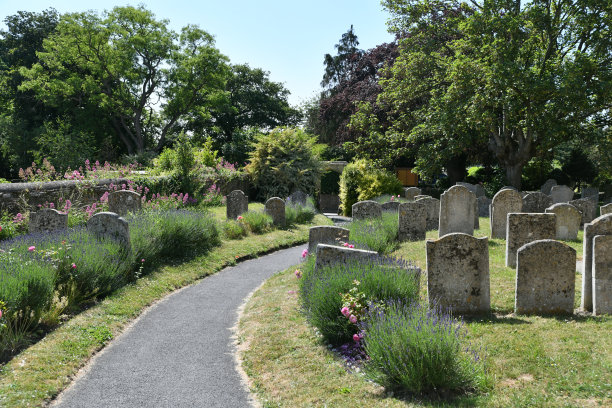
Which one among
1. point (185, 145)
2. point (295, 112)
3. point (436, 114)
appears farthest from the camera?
point (295, 112)

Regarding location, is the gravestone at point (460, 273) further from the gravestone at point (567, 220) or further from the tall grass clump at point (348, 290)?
the gravestone at point (567, 220)

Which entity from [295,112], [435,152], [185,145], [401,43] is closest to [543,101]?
[435,152]

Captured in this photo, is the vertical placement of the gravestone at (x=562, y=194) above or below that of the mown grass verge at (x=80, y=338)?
above

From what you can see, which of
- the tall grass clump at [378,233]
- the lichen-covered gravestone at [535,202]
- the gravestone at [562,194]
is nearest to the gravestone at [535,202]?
the lichen-covered gravestone at [535,202]

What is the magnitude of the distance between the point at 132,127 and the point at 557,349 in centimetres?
4309

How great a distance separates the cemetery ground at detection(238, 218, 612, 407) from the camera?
4.57 metres

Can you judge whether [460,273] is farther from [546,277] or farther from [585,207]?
[585,207]

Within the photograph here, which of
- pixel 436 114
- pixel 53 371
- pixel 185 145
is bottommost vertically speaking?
pixel 53 371

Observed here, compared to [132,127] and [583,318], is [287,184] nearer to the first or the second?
[583,318]

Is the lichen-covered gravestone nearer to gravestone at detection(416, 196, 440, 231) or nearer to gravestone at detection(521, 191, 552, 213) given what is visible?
gravestone at detection(521, 191, 552, 213)

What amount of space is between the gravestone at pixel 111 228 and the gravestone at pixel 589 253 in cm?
839

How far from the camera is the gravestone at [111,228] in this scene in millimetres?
10078

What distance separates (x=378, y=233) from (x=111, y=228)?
20.6ft

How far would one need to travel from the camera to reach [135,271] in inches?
406
